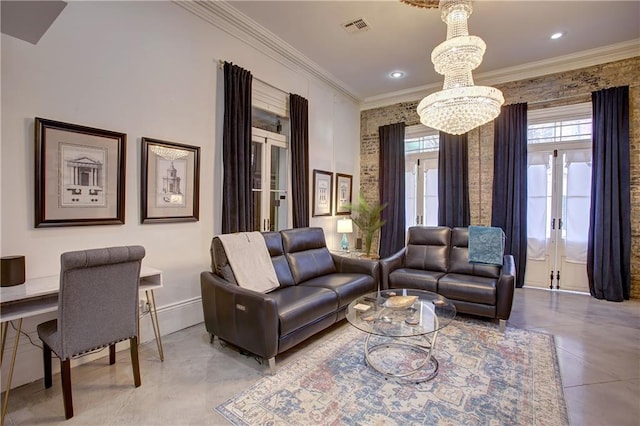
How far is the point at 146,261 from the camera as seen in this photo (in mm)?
2854

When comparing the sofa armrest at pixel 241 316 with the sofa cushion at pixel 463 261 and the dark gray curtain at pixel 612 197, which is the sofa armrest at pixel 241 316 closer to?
the sofa cushion at pixel 463 261

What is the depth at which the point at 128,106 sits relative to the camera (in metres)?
2.68

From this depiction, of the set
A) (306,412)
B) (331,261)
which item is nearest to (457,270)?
(331,261)

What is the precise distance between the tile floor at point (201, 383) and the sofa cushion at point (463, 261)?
0.63 metres

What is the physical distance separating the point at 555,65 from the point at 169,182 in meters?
5.39

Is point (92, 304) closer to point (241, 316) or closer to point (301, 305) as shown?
point (241, 316)

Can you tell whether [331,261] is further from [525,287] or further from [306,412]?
[525,287]

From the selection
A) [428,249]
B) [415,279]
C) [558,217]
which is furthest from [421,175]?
[415,279]

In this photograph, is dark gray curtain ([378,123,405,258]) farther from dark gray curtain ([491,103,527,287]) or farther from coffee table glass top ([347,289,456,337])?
coffee table glass top ([347,289,456,337])

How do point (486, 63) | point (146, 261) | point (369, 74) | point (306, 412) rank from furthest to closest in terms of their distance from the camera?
point (369, 74) → point (486, 63) → point (146, 261) → point (306, 412)

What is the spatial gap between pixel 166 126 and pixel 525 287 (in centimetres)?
536

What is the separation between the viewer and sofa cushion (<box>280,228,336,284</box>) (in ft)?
11.3

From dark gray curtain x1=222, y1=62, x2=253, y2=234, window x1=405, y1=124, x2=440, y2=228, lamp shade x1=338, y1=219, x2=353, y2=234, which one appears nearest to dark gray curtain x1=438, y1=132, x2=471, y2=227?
window x1=405, y1=124, x2=440, y2=228

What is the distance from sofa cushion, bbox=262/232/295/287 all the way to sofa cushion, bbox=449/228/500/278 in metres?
2.05
